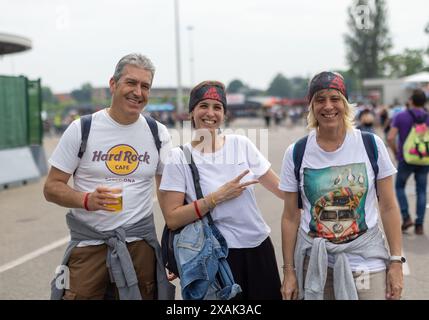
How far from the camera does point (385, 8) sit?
71.7 metres

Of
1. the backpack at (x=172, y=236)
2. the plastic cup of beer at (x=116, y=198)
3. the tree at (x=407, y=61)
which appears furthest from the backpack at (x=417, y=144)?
the tree at (x=407, y=61)

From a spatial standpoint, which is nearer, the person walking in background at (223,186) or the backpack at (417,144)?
the person walking in background at (223,186)

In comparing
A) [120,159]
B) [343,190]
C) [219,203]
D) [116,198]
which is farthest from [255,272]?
[120,159]

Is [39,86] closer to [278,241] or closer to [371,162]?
A: [278,241]

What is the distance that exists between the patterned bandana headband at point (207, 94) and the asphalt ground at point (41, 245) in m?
0.27

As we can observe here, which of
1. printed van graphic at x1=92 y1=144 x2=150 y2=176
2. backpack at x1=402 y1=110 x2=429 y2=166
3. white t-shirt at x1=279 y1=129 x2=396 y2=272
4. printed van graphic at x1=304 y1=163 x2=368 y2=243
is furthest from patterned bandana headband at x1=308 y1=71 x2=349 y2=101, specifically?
backpack at x1=402 y1=110 x2=429 y2=166

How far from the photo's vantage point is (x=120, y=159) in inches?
113

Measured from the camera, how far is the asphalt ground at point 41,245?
16.3 ft

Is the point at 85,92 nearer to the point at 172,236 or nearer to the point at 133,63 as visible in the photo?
the point at 133,63

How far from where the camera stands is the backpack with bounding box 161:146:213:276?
2.76 m

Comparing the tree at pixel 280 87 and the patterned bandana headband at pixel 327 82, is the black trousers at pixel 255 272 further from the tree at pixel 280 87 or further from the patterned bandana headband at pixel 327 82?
the tree at pixel 280 87
